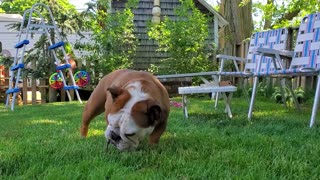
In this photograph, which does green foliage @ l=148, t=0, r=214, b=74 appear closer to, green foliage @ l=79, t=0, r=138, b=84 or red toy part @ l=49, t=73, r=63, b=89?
green foliage @ l=79, t=0, r=138, b=84

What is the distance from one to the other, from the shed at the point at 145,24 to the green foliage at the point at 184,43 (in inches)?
59.9

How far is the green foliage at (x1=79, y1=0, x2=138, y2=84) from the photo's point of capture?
9.49 m

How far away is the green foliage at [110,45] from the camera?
9492mm

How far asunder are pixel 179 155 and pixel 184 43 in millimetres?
6983

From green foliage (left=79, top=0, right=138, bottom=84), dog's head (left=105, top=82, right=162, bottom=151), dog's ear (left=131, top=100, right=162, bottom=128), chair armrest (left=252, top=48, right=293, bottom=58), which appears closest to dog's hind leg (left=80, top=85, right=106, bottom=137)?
dog's head (left=105, top=82, right=162, bottom=151)

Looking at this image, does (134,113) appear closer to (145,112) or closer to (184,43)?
(145,112)

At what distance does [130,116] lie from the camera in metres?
2.30

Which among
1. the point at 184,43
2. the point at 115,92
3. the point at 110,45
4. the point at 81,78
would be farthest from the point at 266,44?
the point at 81,78

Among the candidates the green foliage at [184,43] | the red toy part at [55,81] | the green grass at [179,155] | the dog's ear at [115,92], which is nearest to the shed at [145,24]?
the green foliage at [184,43]

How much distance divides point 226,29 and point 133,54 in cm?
344

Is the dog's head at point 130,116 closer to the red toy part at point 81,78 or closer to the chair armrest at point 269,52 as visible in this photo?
the chair armrest at point 269,52

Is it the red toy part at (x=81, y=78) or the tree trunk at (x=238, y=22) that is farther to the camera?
the tree trunk at (x=238, y=22)

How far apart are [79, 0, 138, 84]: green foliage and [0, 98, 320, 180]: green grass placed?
19.3ft

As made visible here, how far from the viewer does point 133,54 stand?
10281 mm
